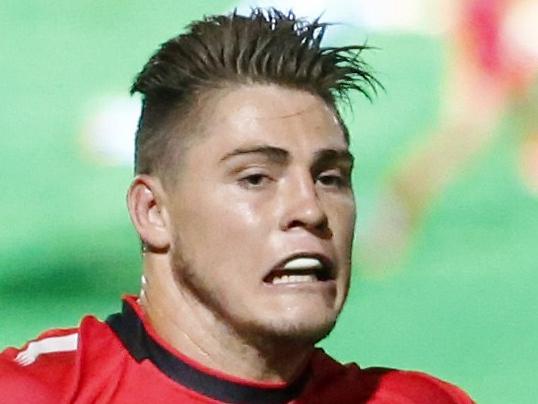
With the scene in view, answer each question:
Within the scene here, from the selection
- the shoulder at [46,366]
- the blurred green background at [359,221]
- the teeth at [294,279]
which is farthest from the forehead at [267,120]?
the blurred green background at [359,221]

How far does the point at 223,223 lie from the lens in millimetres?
1156

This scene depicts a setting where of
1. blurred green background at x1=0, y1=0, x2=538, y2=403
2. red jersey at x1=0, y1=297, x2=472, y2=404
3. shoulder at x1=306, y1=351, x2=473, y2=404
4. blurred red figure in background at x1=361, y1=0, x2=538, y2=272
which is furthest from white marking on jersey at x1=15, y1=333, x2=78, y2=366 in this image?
A: blurred red figure in background at x1=361, y1=0, x2=538, y2=272

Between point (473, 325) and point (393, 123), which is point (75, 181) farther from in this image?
point (473, 325)

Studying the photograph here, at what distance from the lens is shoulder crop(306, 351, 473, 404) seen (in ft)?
4.24

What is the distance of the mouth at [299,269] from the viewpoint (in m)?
1.14

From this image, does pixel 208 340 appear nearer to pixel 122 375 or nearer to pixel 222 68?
pixel 122 375

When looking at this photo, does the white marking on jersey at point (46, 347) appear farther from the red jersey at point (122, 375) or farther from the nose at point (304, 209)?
the nose at point (304, 209)

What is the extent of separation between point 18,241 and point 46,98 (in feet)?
0.54

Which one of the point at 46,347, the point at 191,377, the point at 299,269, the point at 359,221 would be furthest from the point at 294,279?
the point at 359,221

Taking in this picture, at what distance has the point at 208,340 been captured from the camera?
119 centimetres

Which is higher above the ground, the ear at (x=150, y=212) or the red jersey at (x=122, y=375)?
the ear at (x=150, y=212)

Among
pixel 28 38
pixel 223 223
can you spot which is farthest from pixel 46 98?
pixel 223 223

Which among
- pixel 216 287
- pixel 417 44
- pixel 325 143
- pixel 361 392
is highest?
pixel 417 44

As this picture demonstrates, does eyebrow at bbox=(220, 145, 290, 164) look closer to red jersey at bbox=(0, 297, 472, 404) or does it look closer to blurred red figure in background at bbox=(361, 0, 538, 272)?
red jersey at bbox=(0, 297, 472, 404)
